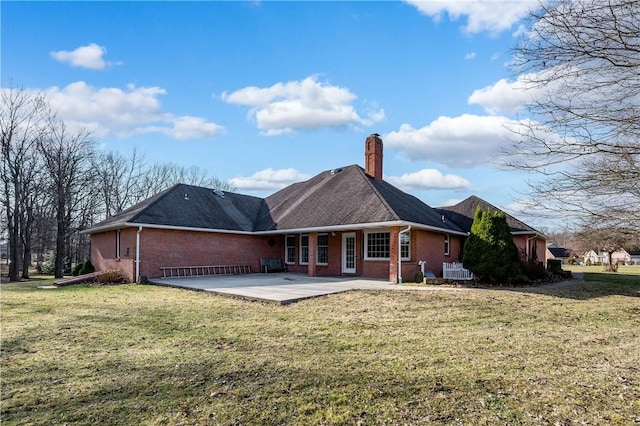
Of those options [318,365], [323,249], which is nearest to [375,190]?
[323,249]

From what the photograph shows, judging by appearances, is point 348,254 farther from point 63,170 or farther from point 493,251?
point 63,170

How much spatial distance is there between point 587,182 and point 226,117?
44.8 feet

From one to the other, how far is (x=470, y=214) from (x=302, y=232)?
11797mm

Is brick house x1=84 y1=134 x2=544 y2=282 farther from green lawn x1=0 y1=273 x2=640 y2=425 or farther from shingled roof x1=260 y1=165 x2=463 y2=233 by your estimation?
green lawn x1=0 y1=273 x2=640 y2=425

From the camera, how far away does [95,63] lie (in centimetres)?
1348

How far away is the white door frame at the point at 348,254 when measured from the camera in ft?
61.7

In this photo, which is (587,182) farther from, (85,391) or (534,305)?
(85,391)

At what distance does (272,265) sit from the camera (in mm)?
21969

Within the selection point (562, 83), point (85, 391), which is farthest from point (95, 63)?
point (562, 83)

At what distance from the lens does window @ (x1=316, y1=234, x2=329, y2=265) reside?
19797mm

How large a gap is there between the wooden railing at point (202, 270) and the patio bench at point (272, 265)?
2.66 feet

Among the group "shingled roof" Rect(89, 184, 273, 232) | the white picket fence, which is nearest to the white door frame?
the white picket fence

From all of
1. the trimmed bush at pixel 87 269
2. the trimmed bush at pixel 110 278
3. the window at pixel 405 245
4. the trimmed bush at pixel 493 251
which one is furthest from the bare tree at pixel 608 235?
the trimmed bush at pixel 87 269

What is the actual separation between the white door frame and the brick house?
49 millimetres
